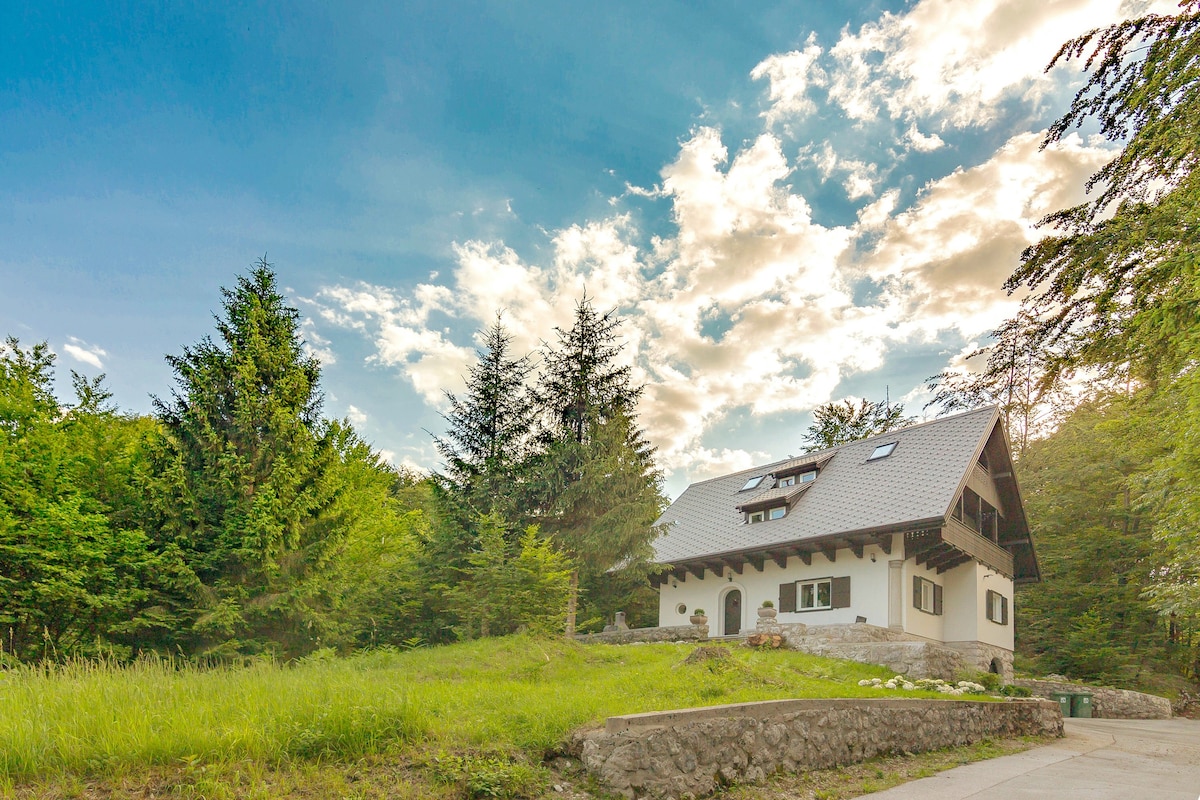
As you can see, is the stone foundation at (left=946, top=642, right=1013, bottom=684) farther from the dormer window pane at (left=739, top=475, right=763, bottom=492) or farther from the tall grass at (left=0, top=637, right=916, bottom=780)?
the tall grass at (left=0, top=637, right=916, bottom=780)

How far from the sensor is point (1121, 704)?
60.6 feet

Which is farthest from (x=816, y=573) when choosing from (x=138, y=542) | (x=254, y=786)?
(x=254, y=786)

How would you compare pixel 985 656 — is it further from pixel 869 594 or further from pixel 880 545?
pixel 880 545

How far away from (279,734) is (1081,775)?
29.8 ft

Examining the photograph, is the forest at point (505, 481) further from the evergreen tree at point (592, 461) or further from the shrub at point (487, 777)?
the shrub at point (487, 777)

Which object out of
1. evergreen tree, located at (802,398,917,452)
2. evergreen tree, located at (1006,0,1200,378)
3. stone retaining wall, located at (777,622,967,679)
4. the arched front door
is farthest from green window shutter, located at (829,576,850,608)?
evergreen tree, located at (802,398,917,452)

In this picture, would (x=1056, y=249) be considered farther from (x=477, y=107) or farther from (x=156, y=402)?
(x=156, y=402)

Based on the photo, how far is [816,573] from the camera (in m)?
20.4

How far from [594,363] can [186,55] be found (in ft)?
40.5

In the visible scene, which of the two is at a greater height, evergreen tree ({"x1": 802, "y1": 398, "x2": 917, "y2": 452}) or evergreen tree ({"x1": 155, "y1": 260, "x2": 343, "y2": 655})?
evergreen tree ({"x1": 802, "y1": 398, "x2": 917, "y2": 452})

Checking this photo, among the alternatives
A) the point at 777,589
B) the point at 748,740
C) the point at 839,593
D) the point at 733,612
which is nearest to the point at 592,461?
the point at 777,589

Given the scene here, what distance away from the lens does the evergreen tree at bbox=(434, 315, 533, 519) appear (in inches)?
789

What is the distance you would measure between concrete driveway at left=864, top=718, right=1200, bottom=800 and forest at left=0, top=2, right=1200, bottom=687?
4157 millimetres

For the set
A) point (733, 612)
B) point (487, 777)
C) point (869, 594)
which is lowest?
point (487, 777)
